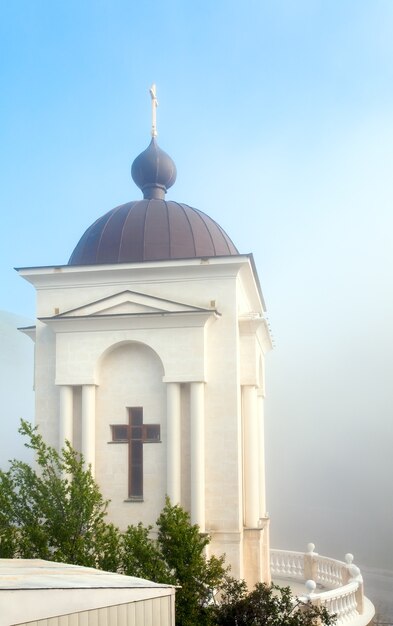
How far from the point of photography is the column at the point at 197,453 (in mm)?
16891

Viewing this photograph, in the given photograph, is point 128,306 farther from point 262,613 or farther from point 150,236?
point 262,613

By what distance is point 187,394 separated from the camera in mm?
17688

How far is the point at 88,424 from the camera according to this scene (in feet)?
58.1

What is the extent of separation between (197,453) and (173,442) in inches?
24.9

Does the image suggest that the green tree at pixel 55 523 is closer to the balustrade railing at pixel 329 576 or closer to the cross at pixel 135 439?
the cross at pixel 135 439

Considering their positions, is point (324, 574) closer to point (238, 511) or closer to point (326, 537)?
point (238, 511)

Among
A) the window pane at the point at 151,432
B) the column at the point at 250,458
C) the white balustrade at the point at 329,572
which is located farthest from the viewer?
the white balustrade at the point at 329,572

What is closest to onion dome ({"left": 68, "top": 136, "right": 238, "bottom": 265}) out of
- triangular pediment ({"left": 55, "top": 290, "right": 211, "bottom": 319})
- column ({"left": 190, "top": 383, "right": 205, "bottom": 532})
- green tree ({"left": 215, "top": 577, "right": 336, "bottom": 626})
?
triangular pediment ({"left": 55, "top": 290, "right": 211, "bottom": 319})

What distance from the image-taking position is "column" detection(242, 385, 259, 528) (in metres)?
18.3

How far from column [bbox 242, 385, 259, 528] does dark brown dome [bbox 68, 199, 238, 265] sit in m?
4.02

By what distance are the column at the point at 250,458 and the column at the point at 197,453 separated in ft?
5.92

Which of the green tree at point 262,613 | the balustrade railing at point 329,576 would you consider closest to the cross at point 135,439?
the balustrade railing at point 329,576

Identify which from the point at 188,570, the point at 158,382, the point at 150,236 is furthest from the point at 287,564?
the point at 188,570

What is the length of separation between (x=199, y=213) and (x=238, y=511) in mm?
8370
